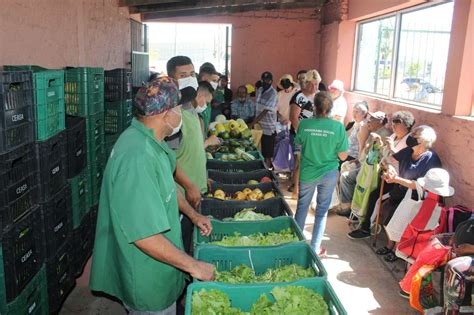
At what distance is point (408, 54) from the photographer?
6.54 metres

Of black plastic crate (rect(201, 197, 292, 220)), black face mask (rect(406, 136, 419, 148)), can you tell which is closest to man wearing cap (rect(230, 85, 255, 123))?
black face mask (rect(406, 136, 419, 148))

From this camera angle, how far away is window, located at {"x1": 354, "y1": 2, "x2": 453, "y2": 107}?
18.4 feet

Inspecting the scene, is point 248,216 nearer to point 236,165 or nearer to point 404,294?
point 236,165

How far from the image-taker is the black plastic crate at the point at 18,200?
7.70ft

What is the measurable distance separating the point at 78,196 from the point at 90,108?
90cm

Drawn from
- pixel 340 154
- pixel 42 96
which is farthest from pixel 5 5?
pixel 340 154

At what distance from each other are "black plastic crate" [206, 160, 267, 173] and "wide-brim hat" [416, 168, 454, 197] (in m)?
1.77

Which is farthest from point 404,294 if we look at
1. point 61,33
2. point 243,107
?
point 243,107

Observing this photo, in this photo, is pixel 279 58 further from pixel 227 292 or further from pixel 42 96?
pixel 227 292

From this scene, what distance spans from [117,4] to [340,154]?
5.08m

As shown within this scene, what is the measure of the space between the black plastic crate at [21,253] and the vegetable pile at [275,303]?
3.58ft

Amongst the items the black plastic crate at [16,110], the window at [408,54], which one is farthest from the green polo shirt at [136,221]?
the window at [408,54]

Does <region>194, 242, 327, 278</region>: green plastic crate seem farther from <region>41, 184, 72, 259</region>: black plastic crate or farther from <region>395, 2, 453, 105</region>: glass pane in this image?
<region>395, 2, 453, 105</region>: glass pane

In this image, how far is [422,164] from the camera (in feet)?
15.6
